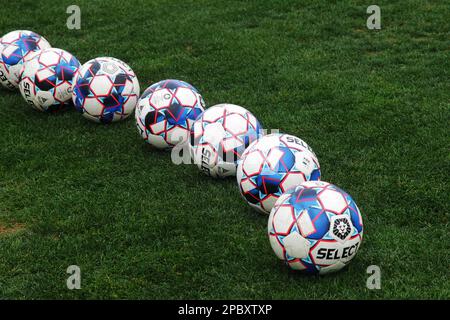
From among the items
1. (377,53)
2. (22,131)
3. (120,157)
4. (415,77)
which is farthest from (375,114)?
(22,131)

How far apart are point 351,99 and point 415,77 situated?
1.27 metres

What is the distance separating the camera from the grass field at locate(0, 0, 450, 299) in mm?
5875

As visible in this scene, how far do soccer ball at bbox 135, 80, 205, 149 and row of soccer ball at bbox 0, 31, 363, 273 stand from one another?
0.04 ft

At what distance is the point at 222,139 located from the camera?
7.42 metres

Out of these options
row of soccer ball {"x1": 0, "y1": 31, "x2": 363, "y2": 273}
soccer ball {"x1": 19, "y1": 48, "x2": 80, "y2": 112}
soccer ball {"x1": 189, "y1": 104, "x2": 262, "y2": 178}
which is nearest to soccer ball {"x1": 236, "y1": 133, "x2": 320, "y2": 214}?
row of soccer ball {"x1": 0, "y1": 31, "x2": 363, "y2": 273}

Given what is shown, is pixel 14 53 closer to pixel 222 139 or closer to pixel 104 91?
pixel 104 91

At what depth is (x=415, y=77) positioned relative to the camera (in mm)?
10062

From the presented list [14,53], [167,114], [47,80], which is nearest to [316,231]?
[167,114]

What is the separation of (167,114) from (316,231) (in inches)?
126

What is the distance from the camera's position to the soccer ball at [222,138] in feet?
24.3

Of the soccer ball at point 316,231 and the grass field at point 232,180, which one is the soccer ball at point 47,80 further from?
the soccer ball at point 316,231

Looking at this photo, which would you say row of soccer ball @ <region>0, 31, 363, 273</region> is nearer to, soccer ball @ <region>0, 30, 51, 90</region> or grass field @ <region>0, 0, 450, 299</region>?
soccer ball @ <region>0, 30, 51, 90</region>

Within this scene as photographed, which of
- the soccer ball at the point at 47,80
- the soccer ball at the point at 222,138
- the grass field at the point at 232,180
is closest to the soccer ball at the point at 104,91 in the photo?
the grass field at the point at 232,180
